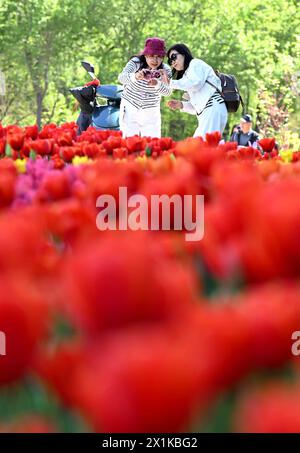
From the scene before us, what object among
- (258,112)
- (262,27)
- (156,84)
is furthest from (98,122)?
(258,112)

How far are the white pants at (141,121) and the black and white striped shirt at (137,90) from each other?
6 cm

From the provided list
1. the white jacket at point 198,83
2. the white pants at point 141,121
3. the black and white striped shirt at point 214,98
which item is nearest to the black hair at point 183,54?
the white jacket at point 198,83

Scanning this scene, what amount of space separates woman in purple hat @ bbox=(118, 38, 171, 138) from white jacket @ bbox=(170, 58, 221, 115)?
0.22 metres

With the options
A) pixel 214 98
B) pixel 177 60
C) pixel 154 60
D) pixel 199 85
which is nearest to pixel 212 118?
pixel 214 98

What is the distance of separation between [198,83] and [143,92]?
41.6 inches

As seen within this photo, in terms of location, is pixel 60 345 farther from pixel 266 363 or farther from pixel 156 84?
pixel 156 84

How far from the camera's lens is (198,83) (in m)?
11.1

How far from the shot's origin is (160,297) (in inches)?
33.3

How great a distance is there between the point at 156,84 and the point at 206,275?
10.3 metres

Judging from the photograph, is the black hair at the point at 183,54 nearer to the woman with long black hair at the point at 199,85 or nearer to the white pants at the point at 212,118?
the woman with long black hair at the point at 199,85

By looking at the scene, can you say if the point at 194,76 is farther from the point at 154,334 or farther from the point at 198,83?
the point at 154,334

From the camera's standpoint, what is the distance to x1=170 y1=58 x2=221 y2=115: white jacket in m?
11.0

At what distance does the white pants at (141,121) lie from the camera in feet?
39.3

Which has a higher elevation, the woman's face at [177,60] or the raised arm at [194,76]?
the woman's face at [177,60]
